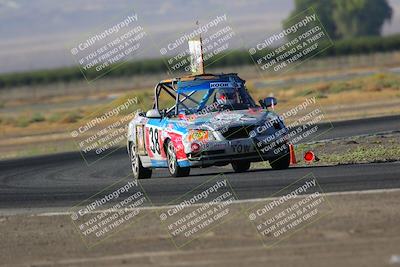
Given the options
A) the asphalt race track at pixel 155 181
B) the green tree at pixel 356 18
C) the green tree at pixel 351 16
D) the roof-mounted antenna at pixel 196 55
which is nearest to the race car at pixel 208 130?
the asphalt race track at pixel 155 181

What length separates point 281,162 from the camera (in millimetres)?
17875

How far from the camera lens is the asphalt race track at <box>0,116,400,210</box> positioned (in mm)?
14664

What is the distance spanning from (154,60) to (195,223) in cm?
12209

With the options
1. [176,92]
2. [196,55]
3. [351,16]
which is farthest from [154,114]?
[351,16]

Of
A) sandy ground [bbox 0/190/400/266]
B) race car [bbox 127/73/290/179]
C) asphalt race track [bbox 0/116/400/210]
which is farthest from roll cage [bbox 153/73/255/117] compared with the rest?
sandy ground [bbox 0/190/400/266]

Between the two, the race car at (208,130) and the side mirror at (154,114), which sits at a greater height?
the side mirror at (154,114)

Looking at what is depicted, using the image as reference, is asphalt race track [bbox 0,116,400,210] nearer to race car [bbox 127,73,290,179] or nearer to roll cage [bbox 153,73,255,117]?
race car [bbox 127,73,290,179]

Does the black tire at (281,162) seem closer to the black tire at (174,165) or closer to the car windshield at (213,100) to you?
the car windshield at (213,100)

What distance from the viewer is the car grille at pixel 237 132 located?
17172 millimetres

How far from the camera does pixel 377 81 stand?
57.0 m

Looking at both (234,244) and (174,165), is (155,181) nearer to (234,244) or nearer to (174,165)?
(174,165)

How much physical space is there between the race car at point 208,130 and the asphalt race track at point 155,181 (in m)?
0.30

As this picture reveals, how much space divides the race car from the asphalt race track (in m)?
0.30

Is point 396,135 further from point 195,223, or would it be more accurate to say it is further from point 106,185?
point 195,223
